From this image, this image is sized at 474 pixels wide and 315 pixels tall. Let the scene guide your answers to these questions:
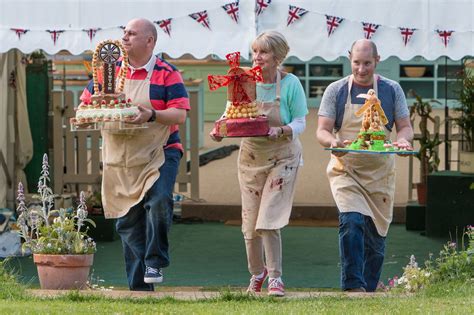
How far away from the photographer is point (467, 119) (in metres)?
11.9

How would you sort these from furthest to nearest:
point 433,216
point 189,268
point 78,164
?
point 78,164
point 433,216
point 189,268

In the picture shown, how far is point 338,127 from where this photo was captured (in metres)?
7.87

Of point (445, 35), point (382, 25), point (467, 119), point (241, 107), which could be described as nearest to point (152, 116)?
point (241, 107)

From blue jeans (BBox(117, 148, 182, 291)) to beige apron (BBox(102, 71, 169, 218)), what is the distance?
0.16 ft

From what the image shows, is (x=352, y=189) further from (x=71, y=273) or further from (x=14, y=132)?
(x=14, y=132)

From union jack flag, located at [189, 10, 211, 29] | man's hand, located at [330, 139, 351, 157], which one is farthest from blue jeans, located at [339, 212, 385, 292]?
union jack flag, located at [189, 10, 211, 29]

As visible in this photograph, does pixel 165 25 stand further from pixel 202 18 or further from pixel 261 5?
pixel 261 5

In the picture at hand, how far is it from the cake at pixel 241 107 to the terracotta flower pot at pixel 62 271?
1198mm

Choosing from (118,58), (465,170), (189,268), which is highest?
(118,58)

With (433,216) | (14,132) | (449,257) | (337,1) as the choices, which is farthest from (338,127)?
(14,132)

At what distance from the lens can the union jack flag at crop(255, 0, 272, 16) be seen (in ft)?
30.2

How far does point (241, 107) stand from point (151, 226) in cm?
92

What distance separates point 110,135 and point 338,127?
1436 millimetres

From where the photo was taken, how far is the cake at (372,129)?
7457 millimetres
